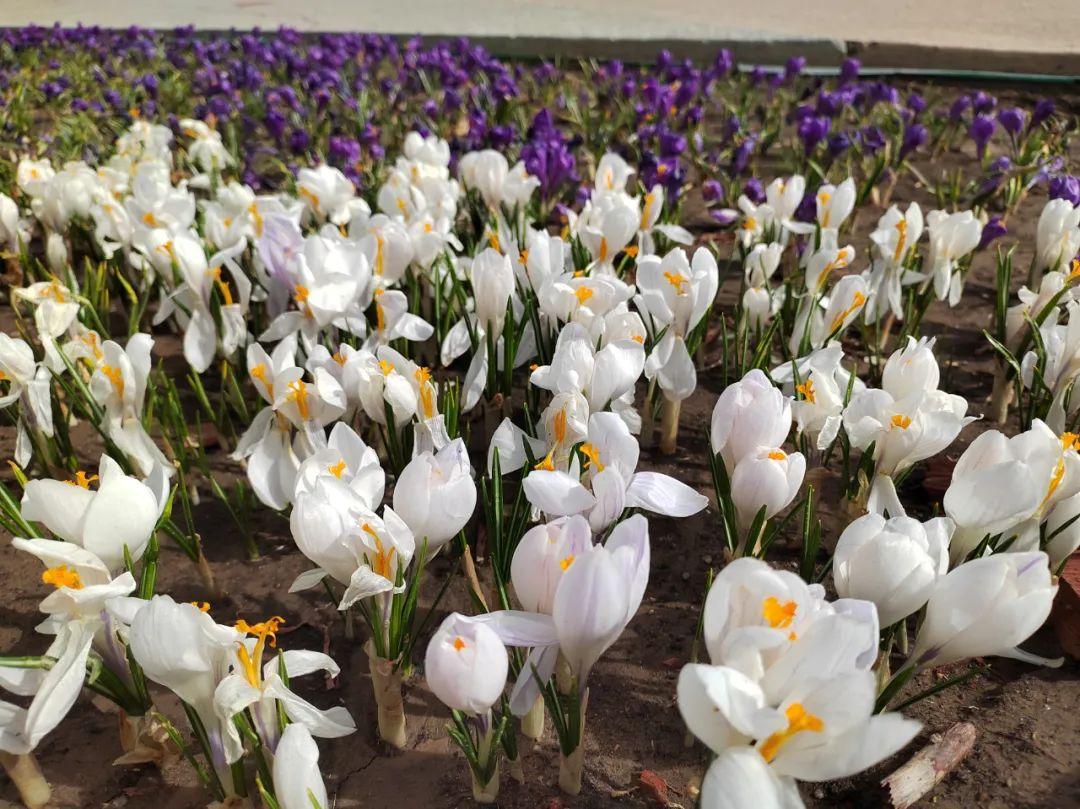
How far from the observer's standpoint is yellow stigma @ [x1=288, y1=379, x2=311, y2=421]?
1437mm

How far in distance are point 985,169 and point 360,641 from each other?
9.20 ft

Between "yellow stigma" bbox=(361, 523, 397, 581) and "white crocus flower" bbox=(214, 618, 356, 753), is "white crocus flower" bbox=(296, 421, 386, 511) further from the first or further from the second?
"white crocus flower" bbox=(214, 618, 356, 753)

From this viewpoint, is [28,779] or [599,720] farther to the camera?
[599,720]

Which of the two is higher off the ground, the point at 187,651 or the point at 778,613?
the point at 778,613

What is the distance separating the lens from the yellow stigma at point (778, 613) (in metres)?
0.89

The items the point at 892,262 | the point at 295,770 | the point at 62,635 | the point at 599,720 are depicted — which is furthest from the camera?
the point at 892,262

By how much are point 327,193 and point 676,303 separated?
1.09 metres

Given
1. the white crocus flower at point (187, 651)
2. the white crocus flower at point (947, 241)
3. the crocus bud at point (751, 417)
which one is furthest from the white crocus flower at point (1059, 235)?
the white crocus flower at point (187, 651)

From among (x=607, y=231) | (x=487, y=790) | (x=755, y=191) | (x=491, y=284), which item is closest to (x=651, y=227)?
(x=607, y=231)

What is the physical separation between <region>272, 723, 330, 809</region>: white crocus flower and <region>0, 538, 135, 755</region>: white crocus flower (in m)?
0.27

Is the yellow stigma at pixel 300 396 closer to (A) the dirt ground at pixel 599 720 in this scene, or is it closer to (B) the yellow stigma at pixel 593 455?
(A) the dirt ground at pixel 599 720

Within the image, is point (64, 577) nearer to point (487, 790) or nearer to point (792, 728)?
point (487, 790)

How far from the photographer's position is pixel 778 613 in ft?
2.91

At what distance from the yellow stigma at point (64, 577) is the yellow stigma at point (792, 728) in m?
0.78
